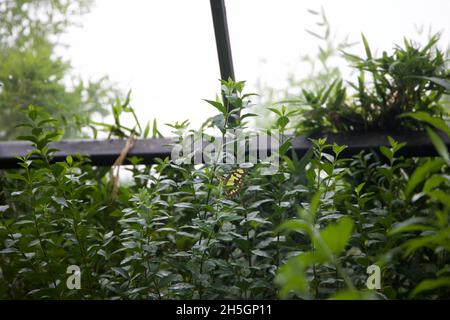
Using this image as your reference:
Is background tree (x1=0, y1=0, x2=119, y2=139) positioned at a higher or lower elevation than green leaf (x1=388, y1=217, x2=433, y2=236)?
higher

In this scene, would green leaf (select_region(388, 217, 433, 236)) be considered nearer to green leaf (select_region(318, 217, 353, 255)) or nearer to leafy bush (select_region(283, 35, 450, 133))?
green leaf (select_region(318, 217, 353, 255))

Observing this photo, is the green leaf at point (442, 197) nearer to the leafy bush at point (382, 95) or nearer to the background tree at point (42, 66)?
the leafy bush at point (382, 95)

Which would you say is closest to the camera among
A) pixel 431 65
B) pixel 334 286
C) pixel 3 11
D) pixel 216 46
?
pixel 334 286

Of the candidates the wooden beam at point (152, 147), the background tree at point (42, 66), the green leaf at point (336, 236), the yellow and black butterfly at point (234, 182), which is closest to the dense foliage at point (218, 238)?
the yellow and black butterfly at point (234, 182)

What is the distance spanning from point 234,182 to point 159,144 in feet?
1.98

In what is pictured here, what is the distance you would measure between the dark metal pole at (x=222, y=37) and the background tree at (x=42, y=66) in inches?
21.9

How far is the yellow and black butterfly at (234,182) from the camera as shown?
1.40 meters

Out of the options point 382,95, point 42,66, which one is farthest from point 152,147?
point 382,95

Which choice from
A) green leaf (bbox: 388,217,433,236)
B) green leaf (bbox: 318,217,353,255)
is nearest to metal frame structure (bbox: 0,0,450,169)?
green leaf (bbox: 388,217,433,236)

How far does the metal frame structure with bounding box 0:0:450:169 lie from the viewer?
1.83 metres
